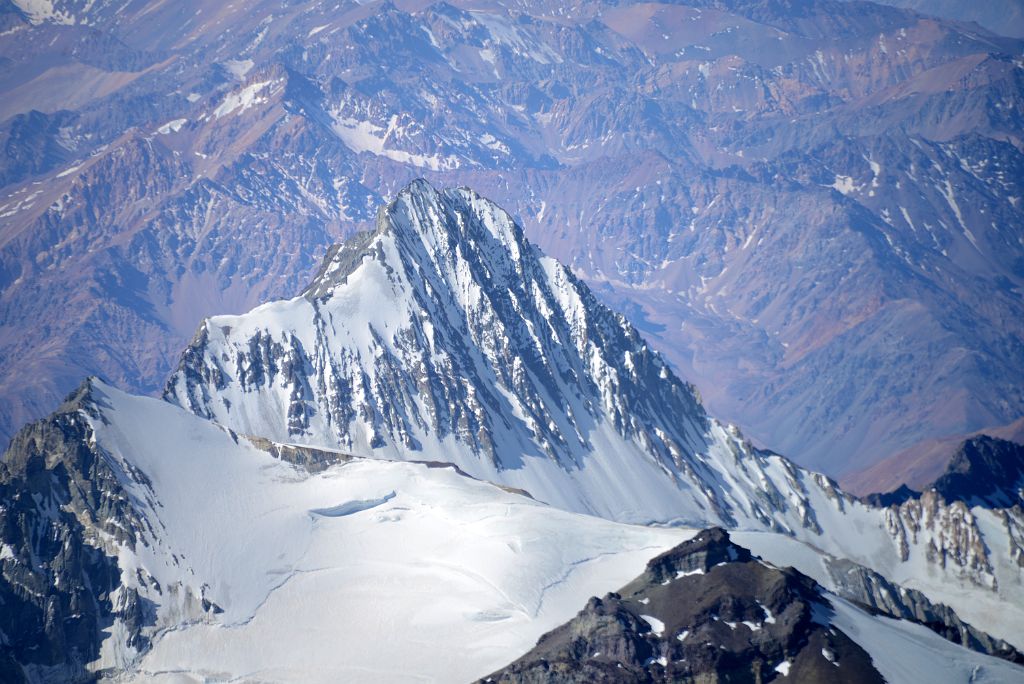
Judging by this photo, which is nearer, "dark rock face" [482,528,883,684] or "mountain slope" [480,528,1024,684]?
"dark rock face" [482,528,883,684]

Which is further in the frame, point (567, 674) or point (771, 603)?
point (771, 603)

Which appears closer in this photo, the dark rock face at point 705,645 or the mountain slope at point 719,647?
the dark rock face at point 705,645

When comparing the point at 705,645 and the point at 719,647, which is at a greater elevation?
the point at 705,645

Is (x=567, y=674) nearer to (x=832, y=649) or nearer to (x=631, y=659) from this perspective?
(x=631, y=659)

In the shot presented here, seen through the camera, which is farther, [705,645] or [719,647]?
[705,645]

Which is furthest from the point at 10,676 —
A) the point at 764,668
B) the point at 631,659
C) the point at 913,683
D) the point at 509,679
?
the point at 913,683

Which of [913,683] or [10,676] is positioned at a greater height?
[10,676]

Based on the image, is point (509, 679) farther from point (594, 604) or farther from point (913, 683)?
point (913, 683)
